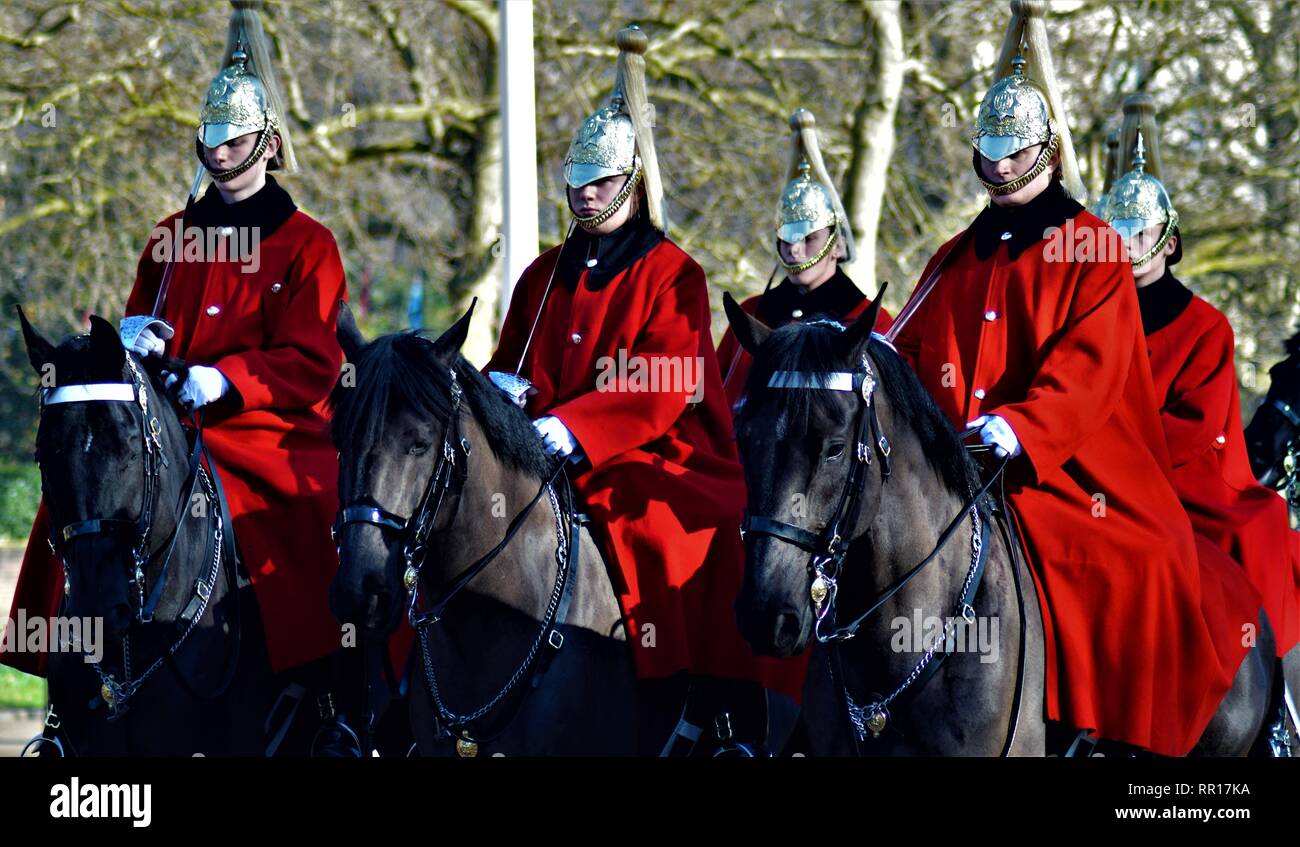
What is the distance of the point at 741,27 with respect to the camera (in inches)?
687

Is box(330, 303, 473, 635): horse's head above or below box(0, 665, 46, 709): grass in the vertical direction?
above

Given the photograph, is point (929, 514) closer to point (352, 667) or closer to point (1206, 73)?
point (352, 667)

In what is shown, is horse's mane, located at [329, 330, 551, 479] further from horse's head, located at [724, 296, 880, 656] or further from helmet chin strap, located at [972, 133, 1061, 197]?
helmet chin strap, located at [972, 133, 1061, 197]

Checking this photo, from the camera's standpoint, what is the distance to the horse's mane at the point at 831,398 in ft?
17.5

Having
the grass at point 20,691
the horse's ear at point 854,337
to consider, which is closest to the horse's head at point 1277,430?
the horse's ear at point 854,337

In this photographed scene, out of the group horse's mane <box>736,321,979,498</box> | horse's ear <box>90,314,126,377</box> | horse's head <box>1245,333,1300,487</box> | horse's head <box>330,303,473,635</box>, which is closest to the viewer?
horse's mane <box>736,321,979,498</box>

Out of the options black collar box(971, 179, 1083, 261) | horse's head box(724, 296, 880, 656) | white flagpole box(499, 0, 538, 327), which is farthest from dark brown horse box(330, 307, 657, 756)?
white flagpole box(499, 0, 538, 327)

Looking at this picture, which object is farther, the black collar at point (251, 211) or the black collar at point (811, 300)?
the black collar at point (811, 300)

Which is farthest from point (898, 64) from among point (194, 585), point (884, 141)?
point (194, 585)

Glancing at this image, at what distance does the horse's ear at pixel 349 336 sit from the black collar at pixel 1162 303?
340 centimetres

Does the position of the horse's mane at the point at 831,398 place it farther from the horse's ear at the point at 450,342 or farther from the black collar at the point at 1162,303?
the black collar at the point at 1162,303

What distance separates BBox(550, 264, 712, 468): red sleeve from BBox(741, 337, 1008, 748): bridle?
112 cm

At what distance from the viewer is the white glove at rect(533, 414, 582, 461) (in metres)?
6.34
